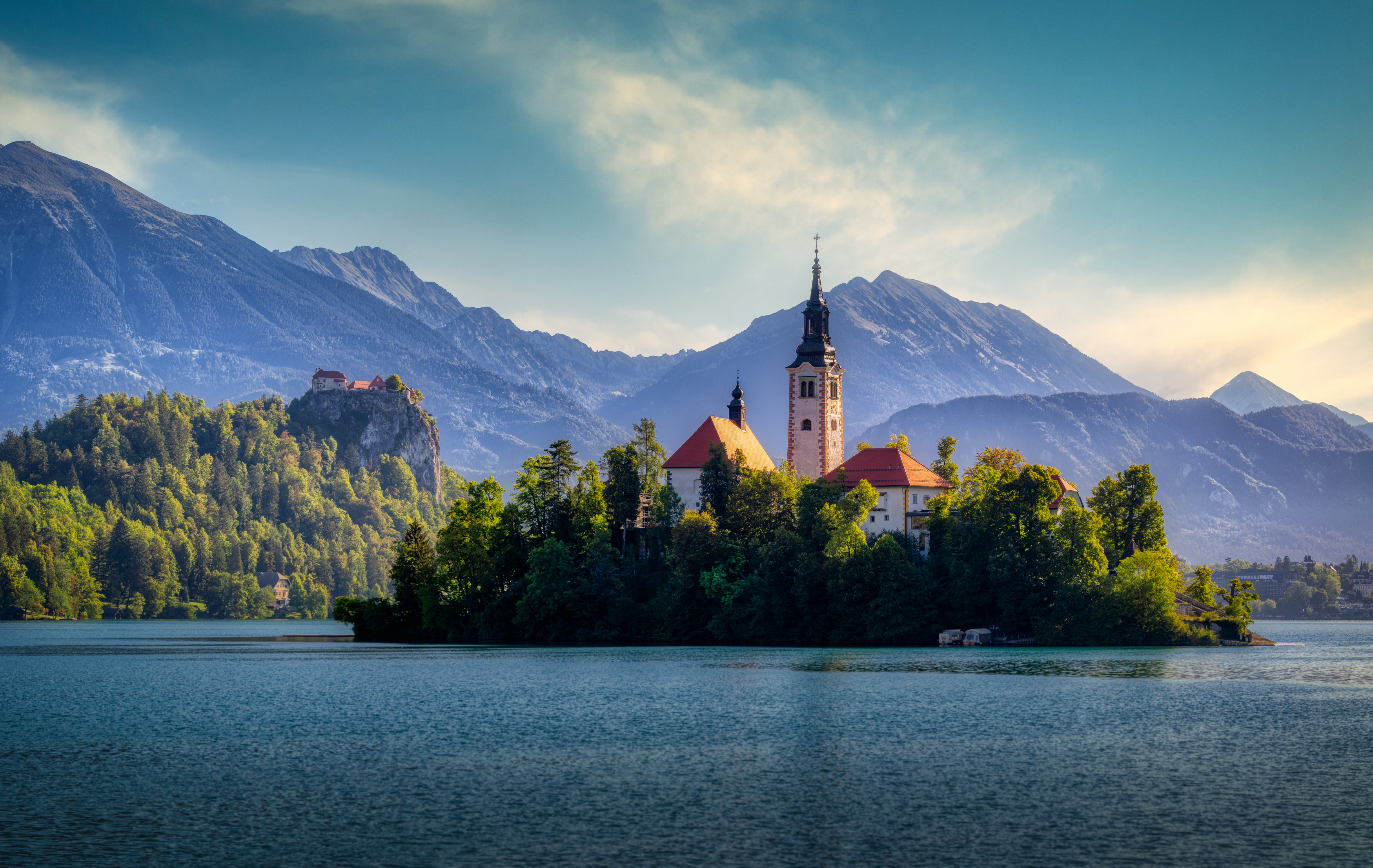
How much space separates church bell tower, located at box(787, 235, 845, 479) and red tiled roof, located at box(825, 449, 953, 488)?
154 inches

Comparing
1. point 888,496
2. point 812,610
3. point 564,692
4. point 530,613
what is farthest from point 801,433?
point 564,692

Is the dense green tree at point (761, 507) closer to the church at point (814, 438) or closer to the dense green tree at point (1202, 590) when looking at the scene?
the church at point (814, 438)

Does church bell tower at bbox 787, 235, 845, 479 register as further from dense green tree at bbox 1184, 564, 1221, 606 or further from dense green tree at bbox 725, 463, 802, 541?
dense green tree at bbox 1184, 564, 1221, 606

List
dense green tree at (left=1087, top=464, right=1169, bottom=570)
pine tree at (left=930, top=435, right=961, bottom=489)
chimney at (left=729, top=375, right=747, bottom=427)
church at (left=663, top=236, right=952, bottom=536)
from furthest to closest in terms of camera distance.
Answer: chimney at (left=729, top=375, right=747, bottom=427) → pine tree at (left=930, top=435, right=961, bottom=489) → church at (left=663, top=236, right=952, bottom=536) → dense green tree at (left=1087, top=464, right=1169, bottom=570)

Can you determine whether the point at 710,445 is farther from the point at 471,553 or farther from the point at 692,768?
the point at 692,768

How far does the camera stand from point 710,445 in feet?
449

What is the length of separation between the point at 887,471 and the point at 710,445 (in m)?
20.6

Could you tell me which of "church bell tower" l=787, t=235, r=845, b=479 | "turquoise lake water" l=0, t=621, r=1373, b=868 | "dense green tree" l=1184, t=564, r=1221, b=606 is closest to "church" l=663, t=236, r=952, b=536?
"church bell tower" l=787, t=235, r=845, b=479

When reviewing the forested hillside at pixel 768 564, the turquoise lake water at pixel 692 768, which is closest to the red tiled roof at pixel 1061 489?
the forested hillside at pixel 768 564

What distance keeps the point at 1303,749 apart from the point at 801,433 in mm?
96391

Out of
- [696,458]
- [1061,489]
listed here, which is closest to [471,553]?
[696,458]

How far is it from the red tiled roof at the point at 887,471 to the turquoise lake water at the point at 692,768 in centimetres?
4760

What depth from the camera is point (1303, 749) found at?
47594 mm

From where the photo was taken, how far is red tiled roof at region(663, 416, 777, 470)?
140 metres
